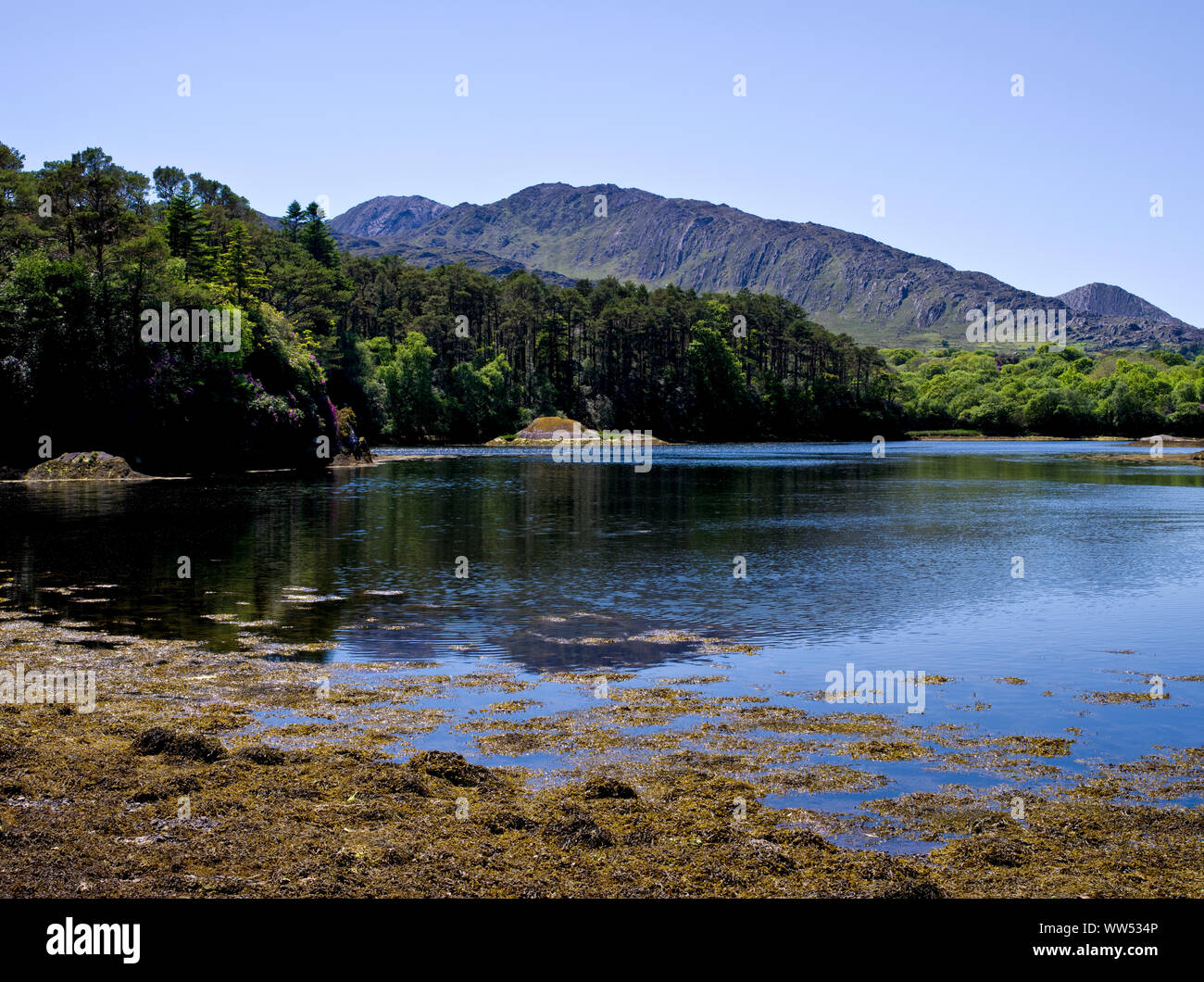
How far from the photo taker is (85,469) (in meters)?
90.4

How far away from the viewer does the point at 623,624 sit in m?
28.2

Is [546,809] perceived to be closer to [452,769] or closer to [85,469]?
[452,769]

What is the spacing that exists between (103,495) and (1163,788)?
71819 millimetres

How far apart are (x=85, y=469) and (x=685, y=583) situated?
7415 centimetres

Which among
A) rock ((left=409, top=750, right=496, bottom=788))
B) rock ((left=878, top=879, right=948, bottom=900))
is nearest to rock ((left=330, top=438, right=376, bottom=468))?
rock ((left=409, top=750, right=496, bottom=788))

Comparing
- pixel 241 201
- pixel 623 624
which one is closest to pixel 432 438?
pixel 241 201

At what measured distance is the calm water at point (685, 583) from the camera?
2283cm

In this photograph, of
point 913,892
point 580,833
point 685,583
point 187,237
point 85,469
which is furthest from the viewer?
point 187,237

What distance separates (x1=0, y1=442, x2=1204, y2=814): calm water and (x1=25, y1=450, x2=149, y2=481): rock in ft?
49.3

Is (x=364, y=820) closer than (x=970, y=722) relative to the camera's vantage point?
Yes

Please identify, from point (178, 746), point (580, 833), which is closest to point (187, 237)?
point (178, 746)

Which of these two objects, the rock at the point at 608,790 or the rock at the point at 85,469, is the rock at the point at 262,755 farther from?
the rock at the point at 85,469

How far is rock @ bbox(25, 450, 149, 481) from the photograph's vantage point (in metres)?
88.6
